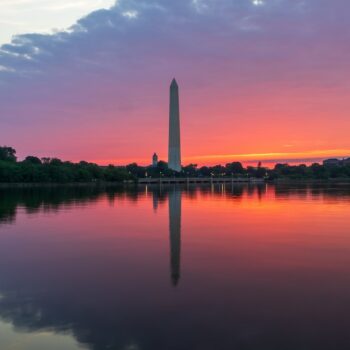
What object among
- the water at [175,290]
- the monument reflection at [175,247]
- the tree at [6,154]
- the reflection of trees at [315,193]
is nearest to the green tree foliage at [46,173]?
the tree at [6,154]

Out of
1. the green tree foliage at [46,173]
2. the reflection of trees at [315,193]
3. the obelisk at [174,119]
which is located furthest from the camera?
the obelisk at [174,119]

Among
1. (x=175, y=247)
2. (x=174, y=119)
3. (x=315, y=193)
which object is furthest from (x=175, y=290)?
(x=174, y=119)

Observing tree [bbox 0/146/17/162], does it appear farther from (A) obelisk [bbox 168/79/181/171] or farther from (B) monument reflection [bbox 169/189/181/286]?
(B) monument reflection [bbox 169/189/181/286]

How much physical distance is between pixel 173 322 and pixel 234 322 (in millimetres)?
1274

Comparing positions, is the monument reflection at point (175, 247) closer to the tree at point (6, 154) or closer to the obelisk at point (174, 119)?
the obelisk at point (174, 119)

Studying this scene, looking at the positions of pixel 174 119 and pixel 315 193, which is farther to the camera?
pixel 174 119

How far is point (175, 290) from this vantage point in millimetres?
11430

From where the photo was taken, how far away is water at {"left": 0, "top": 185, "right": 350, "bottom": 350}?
839 cm

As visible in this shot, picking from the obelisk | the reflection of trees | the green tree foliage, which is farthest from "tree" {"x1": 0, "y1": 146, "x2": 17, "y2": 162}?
the reflection of trees

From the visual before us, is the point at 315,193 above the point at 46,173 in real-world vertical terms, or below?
below

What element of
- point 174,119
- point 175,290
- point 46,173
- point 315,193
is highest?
point 174,119

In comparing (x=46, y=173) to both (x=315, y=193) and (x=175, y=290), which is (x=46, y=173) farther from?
(x=175, y=290)

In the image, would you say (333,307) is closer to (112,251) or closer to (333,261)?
(333,261)

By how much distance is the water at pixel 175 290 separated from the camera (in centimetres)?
839
